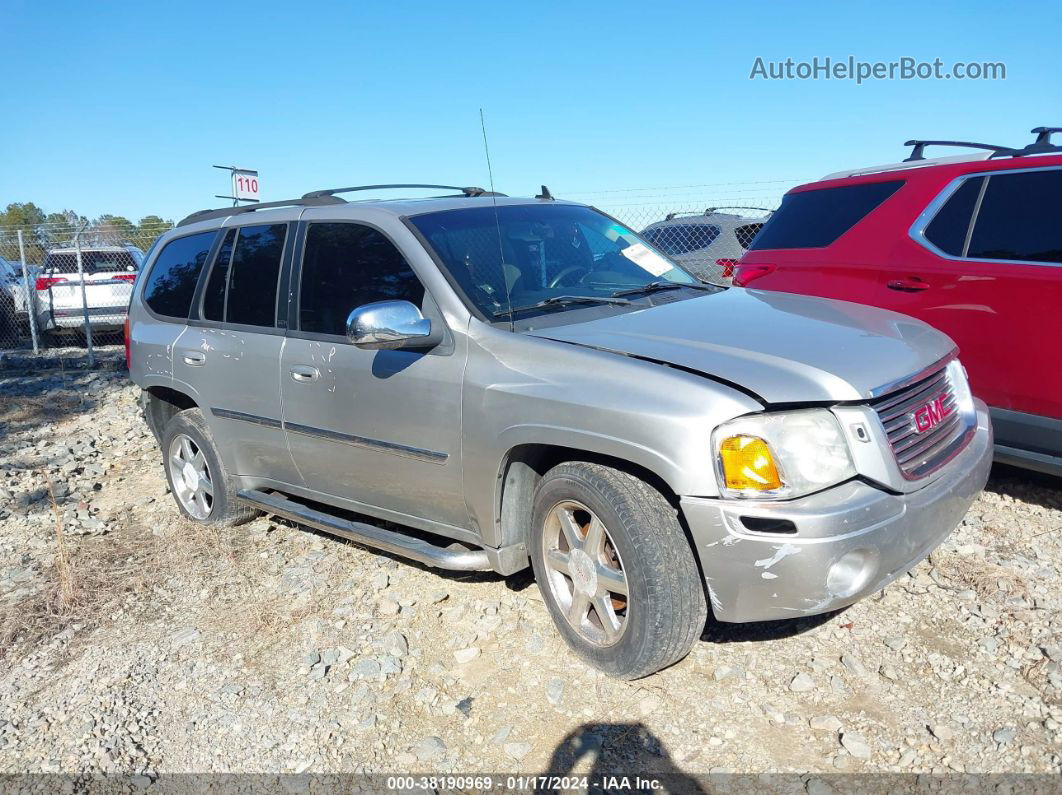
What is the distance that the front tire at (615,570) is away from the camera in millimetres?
2848

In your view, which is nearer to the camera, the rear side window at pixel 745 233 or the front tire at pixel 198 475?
the front tire at pixel 198 475

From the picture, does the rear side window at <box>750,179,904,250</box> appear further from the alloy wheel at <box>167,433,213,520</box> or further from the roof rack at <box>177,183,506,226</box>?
the alloy wheel at <box>167,433,213,520</box>

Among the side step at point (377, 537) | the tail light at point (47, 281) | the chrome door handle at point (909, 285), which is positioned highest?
the tail light at point (47, 281)

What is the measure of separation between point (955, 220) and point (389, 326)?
10.8 ft

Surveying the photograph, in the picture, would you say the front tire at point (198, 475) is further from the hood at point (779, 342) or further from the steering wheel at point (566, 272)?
the hood at point (779, 342)

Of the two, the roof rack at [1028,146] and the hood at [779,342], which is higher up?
the roof rack at [1028,146]

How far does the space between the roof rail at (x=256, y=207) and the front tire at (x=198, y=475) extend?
3.87 feet

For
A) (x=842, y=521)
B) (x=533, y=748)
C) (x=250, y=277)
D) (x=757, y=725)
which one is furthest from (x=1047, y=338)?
A: (x=250, y=277)

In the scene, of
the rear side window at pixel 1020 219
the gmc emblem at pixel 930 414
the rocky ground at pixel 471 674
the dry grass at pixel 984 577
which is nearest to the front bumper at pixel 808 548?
the gmc emblem at pixel 930 414

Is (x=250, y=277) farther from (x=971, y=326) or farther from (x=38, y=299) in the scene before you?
(x=38, y=299)

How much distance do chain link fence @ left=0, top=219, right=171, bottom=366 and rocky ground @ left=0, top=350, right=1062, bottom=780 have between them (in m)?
8.20

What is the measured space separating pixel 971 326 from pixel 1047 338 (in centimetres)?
39

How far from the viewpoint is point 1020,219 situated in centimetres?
439

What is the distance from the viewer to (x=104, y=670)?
3.57 meters
